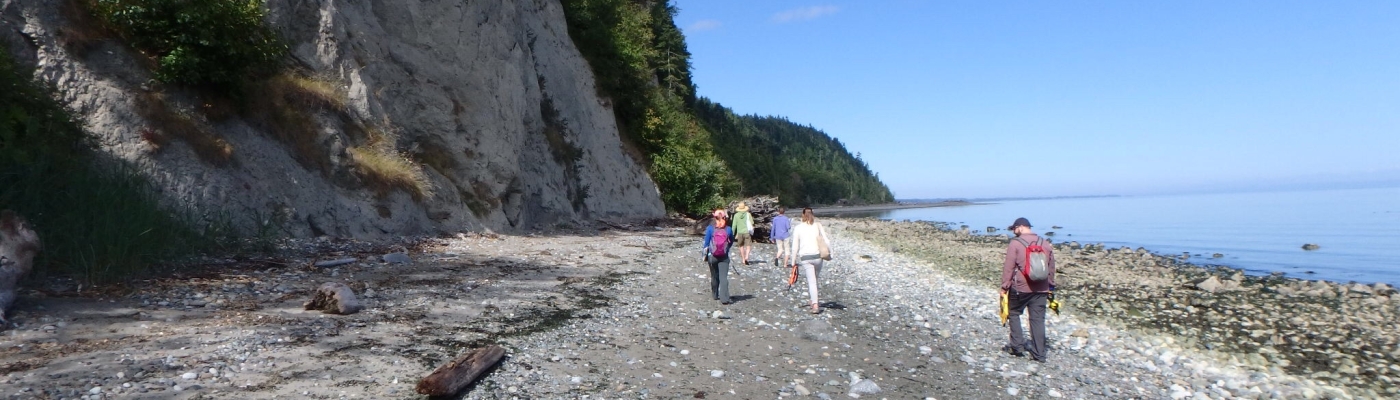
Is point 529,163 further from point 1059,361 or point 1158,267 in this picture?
point 1158,267

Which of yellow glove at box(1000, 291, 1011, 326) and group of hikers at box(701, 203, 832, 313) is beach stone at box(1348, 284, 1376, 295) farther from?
group of hikers at box(701, 203, 832, 313)

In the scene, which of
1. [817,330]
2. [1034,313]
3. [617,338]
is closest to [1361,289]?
[1034,313]

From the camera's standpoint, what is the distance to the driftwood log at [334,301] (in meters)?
7.22

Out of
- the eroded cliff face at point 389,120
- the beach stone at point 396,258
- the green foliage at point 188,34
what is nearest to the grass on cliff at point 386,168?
the eroded cliff face at point 389,120

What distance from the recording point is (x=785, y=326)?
372 inches

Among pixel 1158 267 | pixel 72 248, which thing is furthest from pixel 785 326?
pixel 1158 267

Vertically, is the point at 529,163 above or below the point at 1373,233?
above

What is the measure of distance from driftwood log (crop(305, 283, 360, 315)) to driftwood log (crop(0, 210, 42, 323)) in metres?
2.17

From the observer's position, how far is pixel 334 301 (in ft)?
23.8

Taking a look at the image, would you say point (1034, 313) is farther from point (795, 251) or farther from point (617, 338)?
point (617, 338)

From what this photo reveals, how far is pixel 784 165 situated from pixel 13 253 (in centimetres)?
12042

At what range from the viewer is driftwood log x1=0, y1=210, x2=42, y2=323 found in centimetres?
592

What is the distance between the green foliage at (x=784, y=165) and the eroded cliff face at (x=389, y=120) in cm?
2281

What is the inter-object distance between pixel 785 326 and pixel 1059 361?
3.25 m
